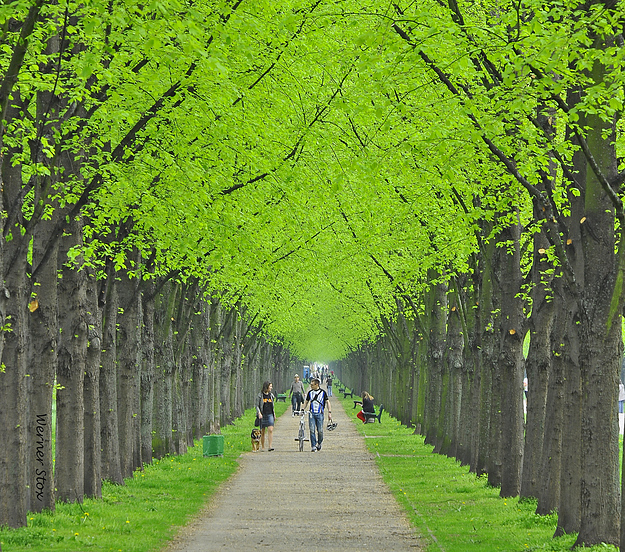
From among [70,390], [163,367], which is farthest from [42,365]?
[163,367]

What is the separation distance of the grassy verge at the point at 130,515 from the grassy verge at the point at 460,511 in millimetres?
3947

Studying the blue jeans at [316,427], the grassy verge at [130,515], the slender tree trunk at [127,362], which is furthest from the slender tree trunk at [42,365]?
the blue jeans at [316,427]

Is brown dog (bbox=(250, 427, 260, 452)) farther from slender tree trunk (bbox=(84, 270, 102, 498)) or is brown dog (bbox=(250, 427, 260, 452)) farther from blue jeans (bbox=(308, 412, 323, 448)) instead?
slender tree trunk (bbox=(84, 270, 102, 498))

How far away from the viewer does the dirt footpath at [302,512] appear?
44.9 ft

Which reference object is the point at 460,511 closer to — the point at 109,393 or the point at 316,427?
the point at 109,393

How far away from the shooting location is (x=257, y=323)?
183 ft

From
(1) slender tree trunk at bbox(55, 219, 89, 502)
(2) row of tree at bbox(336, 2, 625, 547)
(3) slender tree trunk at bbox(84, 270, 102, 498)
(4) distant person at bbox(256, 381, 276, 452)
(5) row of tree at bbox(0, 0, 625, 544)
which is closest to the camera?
(2) row of tree at bbox(336, 2, 625, 547)

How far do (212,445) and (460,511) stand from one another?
12782 mm

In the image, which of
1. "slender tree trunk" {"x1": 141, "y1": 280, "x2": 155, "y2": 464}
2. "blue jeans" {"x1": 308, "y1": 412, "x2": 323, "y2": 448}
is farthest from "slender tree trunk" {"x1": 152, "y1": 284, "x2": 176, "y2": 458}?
"blue jeans" {"x1": 308, "y1": 412, "x2": 323, "y2": 448}

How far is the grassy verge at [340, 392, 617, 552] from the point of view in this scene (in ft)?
44.2

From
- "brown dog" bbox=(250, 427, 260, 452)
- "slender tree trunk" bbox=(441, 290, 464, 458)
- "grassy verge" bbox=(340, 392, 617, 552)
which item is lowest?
"brown dog" bbox=(250, 427, 260, 452)

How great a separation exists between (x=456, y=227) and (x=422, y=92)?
3.72m

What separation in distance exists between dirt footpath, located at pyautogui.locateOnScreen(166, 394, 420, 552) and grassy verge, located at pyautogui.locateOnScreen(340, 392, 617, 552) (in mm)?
389

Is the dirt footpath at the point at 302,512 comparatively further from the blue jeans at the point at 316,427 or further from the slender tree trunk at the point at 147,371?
the slender tree trunk at the point at 147,371
